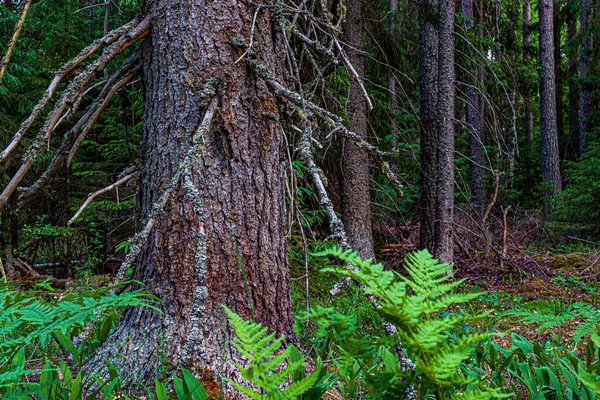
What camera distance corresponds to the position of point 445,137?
7.08m

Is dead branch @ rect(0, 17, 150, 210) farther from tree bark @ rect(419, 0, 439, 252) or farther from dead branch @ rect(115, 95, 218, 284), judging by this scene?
tree bark @ rect(419, 0, 439, 252)

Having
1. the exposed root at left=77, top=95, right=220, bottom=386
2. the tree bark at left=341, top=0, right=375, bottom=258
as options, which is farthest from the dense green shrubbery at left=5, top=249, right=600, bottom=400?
the tree bark at left=341, top=0, right=375, bottom=258

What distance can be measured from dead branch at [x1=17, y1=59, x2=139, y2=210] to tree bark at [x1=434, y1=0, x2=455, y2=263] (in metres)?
5.15

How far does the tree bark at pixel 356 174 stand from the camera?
295 inches

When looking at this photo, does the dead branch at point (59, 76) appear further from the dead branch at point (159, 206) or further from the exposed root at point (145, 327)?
the dead branch at point (159, 206)

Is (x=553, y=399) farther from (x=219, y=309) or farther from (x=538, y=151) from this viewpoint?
(x=538, y=151)

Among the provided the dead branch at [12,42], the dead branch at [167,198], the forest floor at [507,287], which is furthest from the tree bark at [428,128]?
the dead branch at [12,42]

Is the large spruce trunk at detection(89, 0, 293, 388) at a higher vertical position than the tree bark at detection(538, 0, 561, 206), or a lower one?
lower

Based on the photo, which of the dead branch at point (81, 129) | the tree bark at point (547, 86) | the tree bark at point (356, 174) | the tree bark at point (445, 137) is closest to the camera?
the dead branch at point (81, 129)

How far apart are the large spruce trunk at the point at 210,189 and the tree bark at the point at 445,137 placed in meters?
4.77

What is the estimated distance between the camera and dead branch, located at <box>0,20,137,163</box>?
2.43m

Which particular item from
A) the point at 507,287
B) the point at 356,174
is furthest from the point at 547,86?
the point at 507,287

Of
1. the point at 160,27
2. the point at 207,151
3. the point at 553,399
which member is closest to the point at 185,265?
the point at 207,151

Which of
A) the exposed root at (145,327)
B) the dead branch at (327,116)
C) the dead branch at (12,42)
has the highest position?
the dead branch at (12,42)
